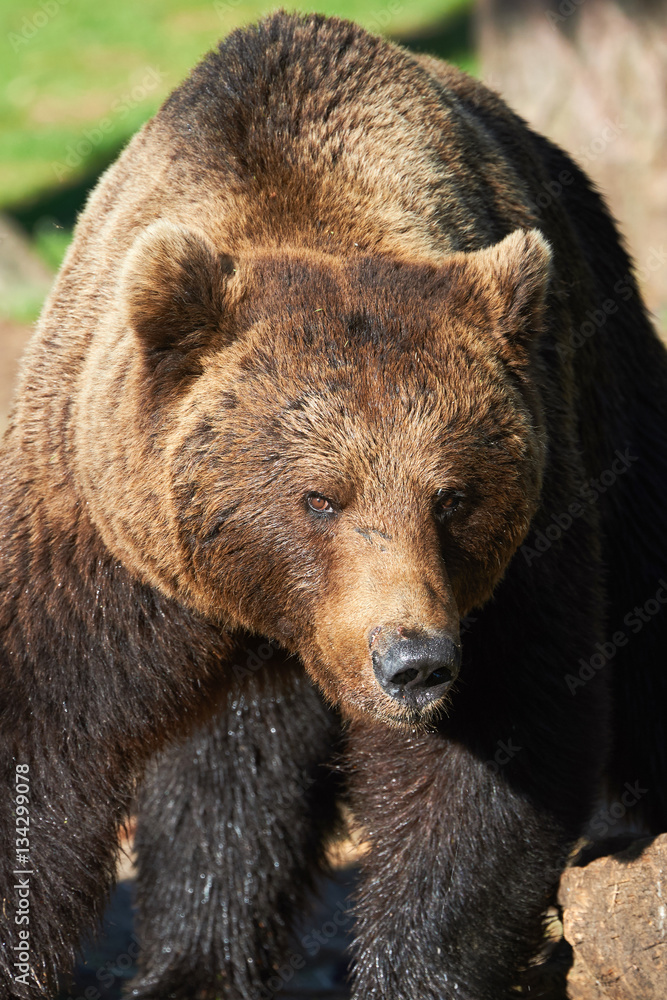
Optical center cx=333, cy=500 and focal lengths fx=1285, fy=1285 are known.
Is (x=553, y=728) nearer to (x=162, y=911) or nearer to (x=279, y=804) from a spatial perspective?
(x=279, y=804)

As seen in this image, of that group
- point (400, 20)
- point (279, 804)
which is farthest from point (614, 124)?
point (400, 20)

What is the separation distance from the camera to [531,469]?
403 centimetres

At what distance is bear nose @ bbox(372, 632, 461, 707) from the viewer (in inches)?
133

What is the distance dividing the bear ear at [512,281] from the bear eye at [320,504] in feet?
2.69

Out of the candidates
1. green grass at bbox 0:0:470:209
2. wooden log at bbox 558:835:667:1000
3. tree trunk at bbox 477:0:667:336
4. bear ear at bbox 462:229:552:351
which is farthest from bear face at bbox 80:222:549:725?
green grass at bbox 0:0:470:209

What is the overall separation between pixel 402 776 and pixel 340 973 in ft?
7.60

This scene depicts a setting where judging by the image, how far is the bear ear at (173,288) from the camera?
3.77 meters

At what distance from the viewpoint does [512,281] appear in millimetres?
4023

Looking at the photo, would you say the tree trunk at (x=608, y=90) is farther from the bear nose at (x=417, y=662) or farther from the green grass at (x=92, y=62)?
the bear nose at (x=417, y=662)

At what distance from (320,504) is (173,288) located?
77 centimetres

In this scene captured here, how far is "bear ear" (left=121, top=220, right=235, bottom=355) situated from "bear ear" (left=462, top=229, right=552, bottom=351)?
2.62ft

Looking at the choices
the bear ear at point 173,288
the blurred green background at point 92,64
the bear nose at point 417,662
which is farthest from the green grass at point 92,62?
the bear nose at point 417,662

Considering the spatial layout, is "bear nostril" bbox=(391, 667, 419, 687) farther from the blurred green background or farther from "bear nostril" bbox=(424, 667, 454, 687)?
the blurred green background

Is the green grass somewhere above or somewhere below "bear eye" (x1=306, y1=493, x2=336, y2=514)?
below
